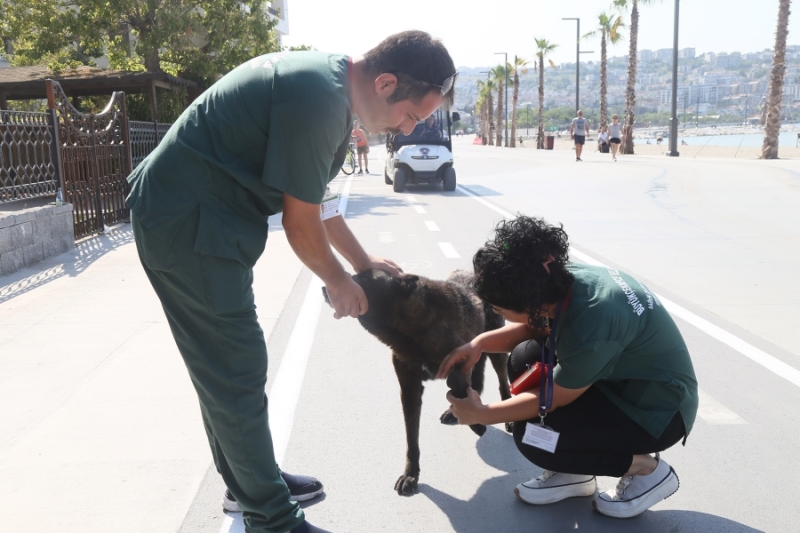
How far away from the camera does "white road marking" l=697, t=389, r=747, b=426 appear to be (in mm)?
4336

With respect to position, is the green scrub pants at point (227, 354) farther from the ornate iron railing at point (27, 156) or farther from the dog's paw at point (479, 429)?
the ornate iron railing at point (27, 156)

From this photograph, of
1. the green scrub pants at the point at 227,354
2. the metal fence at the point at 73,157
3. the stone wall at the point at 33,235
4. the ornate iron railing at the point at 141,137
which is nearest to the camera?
the green scrub pants at the point at 227,354

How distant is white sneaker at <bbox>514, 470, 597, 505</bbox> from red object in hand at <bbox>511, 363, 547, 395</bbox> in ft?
1.39

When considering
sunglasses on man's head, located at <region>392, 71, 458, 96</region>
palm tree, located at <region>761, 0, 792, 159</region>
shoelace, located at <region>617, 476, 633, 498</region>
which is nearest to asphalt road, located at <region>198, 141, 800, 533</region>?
shoelace, located at <region>617, 476, 633, 498</region>

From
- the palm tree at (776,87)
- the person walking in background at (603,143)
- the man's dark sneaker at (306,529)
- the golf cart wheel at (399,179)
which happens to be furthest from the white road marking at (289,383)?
the person walking in background at (603,143)

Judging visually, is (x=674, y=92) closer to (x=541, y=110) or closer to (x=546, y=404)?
(x=541, y=110)

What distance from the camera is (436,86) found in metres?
2.83

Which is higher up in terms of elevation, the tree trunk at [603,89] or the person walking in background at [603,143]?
the tree trunk at [603,89]

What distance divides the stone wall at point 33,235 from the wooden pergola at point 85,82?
10.1m

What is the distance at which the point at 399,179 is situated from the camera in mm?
20156

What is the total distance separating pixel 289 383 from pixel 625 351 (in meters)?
2.62

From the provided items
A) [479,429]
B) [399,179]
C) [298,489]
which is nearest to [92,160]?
[399,179]

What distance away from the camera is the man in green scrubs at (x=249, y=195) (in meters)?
2.58

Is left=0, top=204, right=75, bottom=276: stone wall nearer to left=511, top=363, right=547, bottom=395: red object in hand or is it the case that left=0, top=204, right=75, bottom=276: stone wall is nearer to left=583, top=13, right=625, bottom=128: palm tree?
left=511, top=363, right=547, bottom=395: red object in hand
